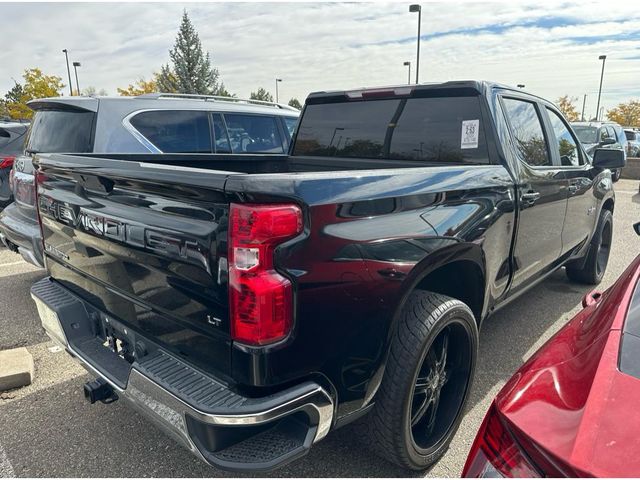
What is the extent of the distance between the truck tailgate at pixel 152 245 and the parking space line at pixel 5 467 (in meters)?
0.94

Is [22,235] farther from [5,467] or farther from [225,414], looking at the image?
[225,414]

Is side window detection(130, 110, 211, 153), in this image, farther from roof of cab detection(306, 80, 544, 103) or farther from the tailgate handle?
the tailgate handle

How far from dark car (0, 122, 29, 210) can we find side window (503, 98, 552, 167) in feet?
21.7

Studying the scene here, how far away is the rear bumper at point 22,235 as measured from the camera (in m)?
4.25

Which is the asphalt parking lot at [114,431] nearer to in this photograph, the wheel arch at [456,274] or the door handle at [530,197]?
the wheel arch at [456,274]

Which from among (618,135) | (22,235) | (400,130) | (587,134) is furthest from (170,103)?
(618,135)

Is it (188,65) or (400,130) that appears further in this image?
(188,65)

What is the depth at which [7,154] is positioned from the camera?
6855 millimetres

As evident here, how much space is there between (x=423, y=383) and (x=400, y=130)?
1828 mm

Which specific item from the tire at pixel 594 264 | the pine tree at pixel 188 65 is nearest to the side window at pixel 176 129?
the tire at pixel 594 264

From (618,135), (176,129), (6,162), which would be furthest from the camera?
(618,135)

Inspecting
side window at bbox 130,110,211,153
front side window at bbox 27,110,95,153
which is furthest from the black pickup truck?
side window at bbox 130,110,211,153

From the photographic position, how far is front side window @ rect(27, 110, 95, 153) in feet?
14.6

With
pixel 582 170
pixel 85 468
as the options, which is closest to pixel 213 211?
pixel 85 468
